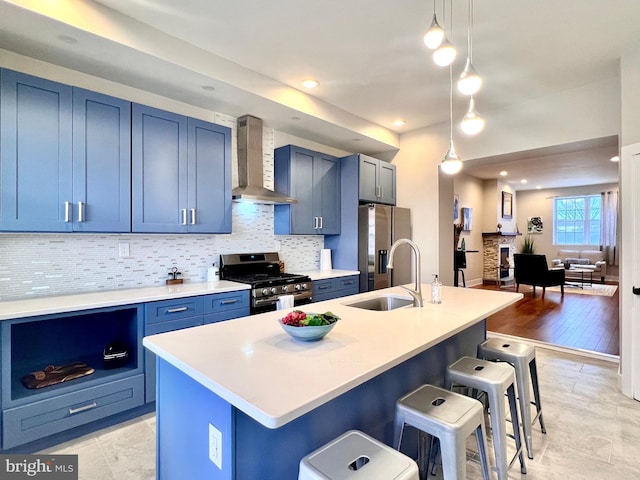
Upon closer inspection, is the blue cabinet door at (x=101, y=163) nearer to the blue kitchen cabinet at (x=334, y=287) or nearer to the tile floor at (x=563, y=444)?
the tile floor at (x=563, y=444)

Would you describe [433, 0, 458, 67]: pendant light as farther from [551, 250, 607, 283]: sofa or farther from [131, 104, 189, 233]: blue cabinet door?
[551, 250, 607, 283]: sofa

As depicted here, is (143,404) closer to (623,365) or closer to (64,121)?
(64,121)

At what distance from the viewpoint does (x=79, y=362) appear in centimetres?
249

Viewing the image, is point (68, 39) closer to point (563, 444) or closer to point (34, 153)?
point (34, 153)

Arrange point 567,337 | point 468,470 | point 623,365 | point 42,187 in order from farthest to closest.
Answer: point 567,337 < point 623,365 < point 42,187 < point 468,470

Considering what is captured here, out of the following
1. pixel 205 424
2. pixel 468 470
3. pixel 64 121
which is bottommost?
pixel 468 470

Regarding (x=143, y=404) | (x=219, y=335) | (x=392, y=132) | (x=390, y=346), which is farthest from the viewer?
(x=392, y=132)

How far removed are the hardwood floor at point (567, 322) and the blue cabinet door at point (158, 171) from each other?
4221mm

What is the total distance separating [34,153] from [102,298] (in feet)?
3.49

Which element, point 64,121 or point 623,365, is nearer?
point 64,121

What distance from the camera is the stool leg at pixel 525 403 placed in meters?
1.97

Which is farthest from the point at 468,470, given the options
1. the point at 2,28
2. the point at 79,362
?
the point at 2,28

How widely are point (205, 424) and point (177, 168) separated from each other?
2.33 meters

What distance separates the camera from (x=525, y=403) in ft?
6.52
